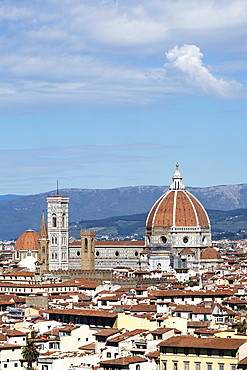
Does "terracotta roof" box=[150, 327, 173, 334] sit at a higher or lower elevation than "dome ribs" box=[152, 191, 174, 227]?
lower

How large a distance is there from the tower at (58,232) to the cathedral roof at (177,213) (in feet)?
32.1

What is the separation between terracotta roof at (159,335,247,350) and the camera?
48.7 metres

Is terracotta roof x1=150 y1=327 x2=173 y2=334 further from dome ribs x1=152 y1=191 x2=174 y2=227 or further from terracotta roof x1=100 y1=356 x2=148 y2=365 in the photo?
dome ribs x1=152 y1=191 x2=174 y2=227

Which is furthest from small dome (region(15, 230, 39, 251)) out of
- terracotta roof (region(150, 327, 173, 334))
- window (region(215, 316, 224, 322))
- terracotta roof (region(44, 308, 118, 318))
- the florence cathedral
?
terracotta roof (region(150, 327, 173, 334))

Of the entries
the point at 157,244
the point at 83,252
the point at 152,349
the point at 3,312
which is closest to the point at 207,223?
the point at 157,244

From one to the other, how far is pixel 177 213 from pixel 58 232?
540 inches

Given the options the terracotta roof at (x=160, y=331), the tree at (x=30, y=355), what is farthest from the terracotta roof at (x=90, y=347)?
the tree at (x=30, y=355)

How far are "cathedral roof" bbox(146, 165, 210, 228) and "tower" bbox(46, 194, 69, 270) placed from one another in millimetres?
9775

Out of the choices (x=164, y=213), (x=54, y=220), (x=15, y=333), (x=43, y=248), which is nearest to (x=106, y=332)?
(x=15, y=333)

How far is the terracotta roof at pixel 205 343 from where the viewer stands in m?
48.7

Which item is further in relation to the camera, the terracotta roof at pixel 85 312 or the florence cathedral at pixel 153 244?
the florence cathedral at pixel 153 244

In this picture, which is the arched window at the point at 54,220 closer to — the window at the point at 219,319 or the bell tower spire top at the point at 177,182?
the bell tower spire top at the point at 177,182

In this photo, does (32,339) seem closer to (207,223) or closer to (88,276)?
(88,276)

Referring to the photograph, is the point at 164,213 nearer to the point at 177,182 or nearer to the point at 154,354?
the point at 177,182
